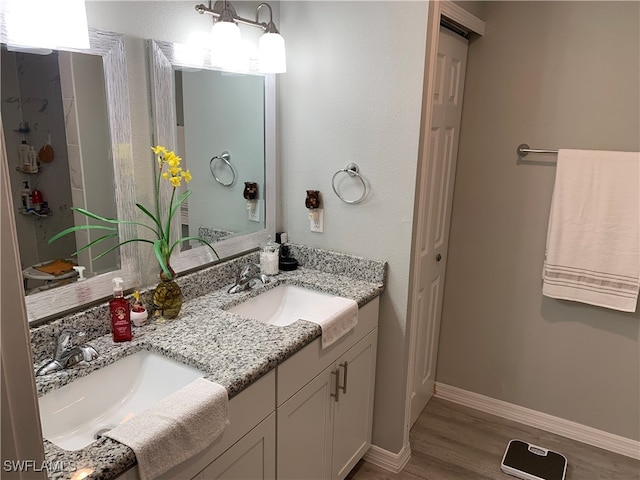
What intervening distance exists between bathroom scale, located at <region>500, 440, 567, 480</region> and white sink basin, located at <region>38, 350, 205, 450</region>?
65.7 inches

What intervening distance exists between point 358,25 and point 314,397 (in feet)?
4.72

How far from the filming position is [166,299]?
163 centimetres

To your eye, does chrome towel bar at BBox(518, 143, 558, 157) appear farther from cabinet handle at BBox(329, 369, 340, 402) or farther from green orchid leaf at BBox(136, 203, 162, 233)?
green orchid leaf at BBox(136, 203, 162, 233)

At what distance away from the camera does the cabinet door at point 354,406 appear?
1.92 meters

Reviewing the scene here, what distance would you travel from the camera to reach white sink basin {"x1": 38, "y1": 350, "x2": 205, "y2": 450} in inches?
50.0

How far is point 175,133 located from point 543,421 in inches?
92.1

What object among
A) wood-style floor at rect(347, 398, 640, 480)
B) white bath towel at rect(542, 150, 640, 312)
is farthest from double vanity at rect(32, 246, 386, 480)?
white bath towel at rect(542, 150, 640, 312)

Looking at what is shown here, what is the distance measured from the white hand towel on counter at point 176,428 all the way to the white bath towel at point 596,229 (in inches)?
70.1

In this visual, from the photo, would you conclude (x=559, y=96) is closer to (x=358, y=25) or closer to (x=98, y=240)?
(x=358, y=25)

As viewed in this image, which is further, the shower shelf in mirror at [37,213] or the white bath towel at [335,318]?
the white bath towel at [335,318]

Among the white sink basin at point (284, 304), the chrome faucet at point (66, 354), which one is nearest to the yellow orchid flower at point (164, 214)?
the chrome faucet at point (66, 354)

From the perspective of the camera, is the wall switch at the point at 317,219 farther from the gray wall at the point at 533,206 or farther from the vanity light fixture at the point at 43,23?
the vanity light fixture at the point at 43,23

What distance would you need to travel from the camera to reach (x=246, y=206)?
2148 mm

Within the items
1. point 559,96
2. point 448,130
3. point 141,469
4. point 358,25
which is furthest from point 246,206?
point 559,96
